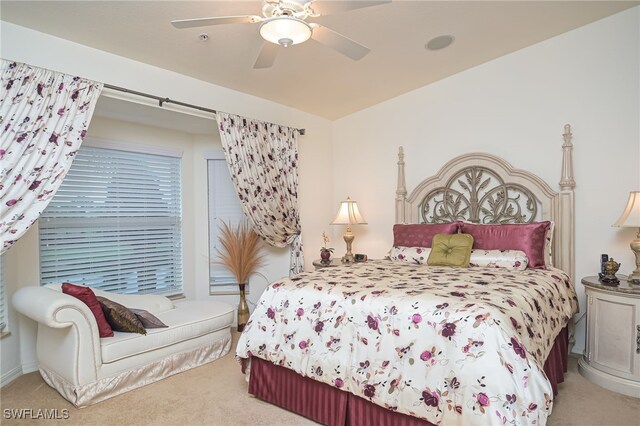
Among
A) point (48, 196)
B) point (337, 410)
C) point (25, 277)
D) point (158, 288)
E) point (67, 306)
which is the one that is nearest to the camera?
point (337, 410)

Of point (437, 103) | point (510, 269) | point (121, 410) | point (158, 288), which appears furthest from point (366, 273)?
point (158, 288)

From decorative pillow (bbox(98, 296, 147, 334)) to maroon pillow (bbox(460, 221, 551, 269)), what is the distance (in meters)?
2.93

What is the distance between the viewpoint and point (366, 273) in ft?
8.95

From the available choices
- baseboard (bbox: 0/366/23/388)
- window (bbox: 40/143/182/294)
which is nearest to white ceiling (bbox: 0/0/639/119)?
window (bbox: 40/143/182/294)

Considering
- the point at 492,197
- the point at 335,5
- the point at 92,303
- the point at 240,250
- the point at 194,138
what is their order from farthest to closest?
the point at 194,138
the point at 240,250
the point at 492,197
the point at 92,303
the point at 335,5

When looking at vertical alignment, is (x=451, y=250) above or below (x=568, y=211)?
below

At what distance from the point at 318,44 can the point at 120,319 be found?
2.71 metres

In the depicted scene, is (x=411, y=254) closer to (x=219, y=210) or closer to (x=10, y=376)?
(x=219, y=210)

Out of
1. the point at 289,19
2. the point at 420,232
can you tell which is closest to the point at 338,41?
the point at 289,19

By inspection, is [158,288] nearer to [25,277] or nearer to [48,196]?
[25,277]

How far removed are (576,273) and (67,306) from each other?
3.97m

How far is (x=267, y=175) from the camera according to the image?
397cm

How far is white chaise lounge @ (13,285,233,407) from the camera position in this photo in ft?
7.68

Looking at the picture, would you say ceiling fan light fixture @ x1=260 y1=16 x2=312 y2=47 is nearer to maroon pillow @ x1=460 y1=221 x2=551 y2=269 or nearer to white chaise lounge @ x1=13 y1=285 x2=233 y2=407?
white chaise lounge @ x1=13 y1=285 x2=233 y2=407
